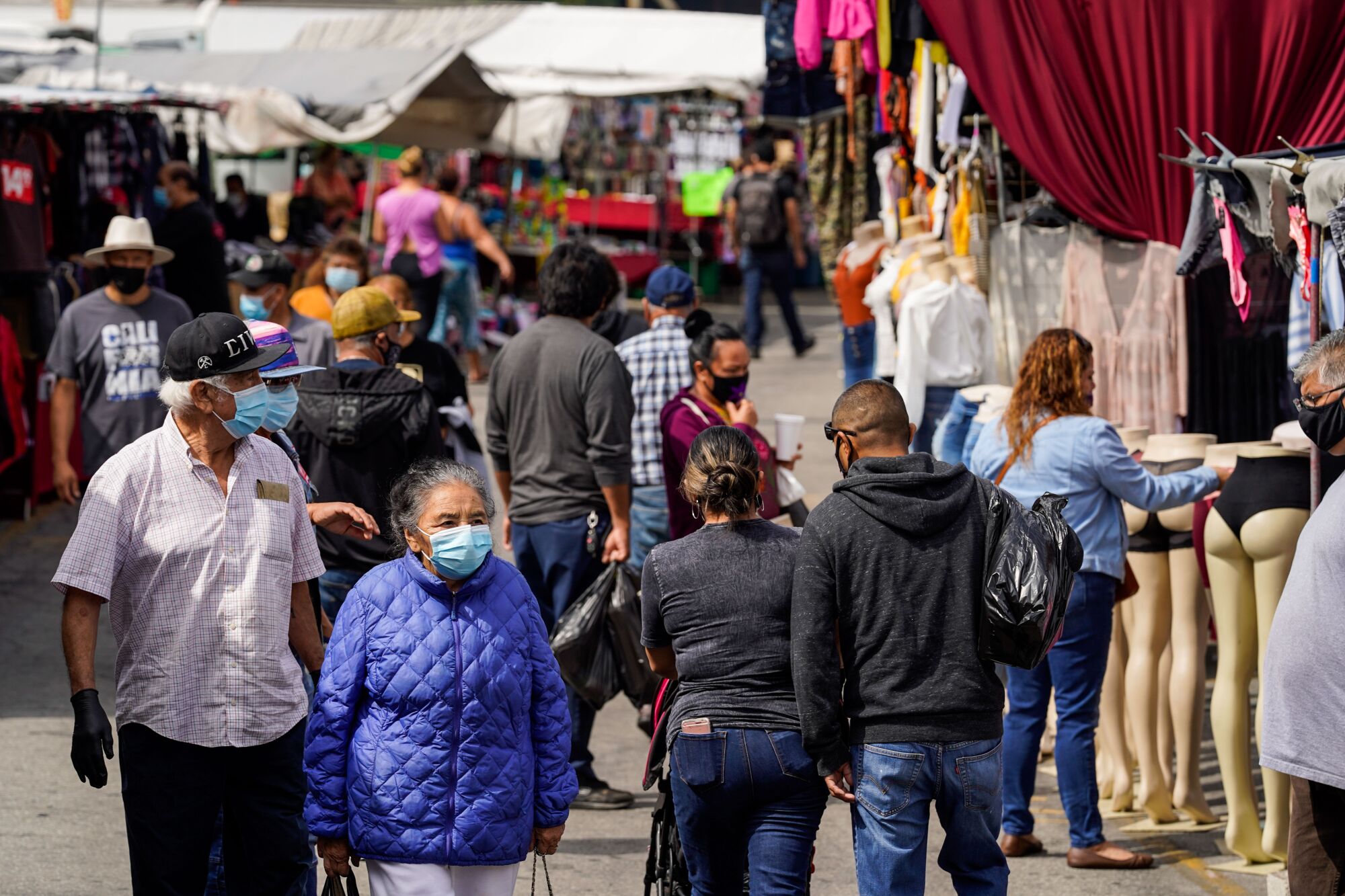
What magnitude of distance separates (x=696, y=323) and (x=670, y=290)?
1.10ft

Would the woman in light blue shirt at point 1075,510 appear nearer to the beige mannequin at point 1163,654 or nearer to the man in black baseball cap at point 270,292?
the beige mannequin at point 1163,654

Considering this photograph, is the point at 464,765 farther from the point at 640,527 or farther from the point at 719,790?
the point at 640,527

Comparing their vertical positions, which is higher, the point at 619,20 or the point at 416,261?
the point at 619,20

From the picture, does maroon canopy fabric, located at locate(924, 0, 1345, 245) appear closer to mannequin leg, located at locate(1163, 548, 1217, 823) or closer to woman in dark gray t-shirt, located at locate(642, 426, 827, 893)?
mannequin leg, located at locate(1163, 548, 1217, 823)

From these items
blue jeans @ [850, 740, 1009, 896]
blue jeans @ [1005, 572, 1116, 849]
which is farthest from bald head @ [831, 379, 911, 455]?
blue jeans @ [1005, 572, 1116, 849]

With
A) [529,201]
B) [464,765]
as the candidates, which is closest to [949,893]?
[464,765]

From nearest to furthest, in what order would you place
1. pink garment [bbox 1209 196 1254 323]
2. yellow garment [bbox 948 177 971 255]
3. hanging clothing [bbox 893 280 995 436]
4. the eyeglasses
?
1. the eyeglasses
2. pink garment [bbox 1209 196 1254 323]
3. hanging clothing [bbox 893 280 995 436]
4. yellow garment [bbox 948 177 971 255]

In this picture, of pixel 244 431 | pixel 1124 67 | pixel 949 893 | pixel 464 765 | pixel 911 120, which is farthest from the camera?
pixel 911 120

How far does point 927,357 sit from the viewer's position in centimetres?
867

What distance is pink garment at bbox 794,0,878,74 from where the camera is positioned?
9.27 metres

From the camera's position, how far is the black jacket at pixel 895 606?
13.5ft

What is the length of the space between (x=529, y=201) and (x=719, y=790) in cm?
1739

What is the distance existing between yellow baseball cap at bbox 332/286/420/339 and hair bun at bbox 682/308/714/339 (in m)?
1.60

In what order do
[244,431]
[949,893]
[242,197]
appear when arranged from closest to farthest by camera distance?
[244,431]
[949,893]
[242,197]
